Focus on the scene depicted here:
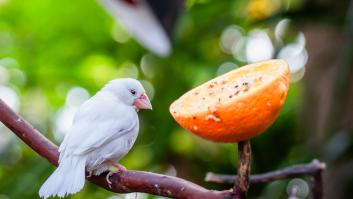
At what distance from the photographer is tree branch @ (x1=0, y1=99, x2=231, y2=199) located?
2.19 feet

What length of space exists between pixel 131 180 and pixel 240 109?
5.6 inches

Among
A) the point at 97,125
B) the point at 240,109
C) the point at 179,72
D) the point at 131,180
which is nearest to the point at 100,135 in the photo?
the point at 97,125

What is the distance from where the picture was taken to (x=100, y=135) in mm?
820

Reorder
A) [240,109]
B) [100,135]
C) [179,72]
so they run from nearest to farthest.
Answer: [240,109] < [100,135] < [179,72]

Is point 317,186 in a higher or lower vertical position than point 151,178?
higher

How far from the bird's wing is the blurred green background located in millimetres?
858

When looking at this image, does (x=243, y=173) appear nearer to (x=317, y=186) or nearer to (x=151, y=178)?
(x=151, y=178)

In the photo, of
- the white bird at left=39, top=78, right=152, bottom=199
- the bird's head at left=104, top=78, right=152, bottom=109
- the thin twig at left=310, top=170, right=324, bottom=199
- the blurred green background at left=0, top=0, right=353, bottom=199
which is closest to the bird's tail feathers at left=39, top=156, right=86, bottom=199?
the white bird at left=39, top=78, right=152, bottom=199

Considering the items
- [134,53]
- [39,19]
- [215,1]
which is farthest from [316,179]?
[39,19]

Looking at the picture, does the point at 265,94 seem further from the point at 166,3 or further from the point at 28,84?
the point at 28,84

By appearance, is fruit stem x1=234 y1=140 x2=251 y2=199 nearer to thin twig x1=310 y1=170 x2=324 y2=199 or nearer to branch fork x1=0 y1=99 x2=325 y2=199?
branch fork x1=0 y1=99 x2=325 y2=199

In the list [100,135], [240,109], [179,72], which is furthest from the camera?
[179,72]

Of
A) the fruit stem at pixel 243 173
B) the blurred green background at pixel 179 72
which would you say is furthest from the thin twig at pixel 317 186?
the blurred green background at pixel 179 72

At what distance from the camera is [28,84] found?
220 cm
